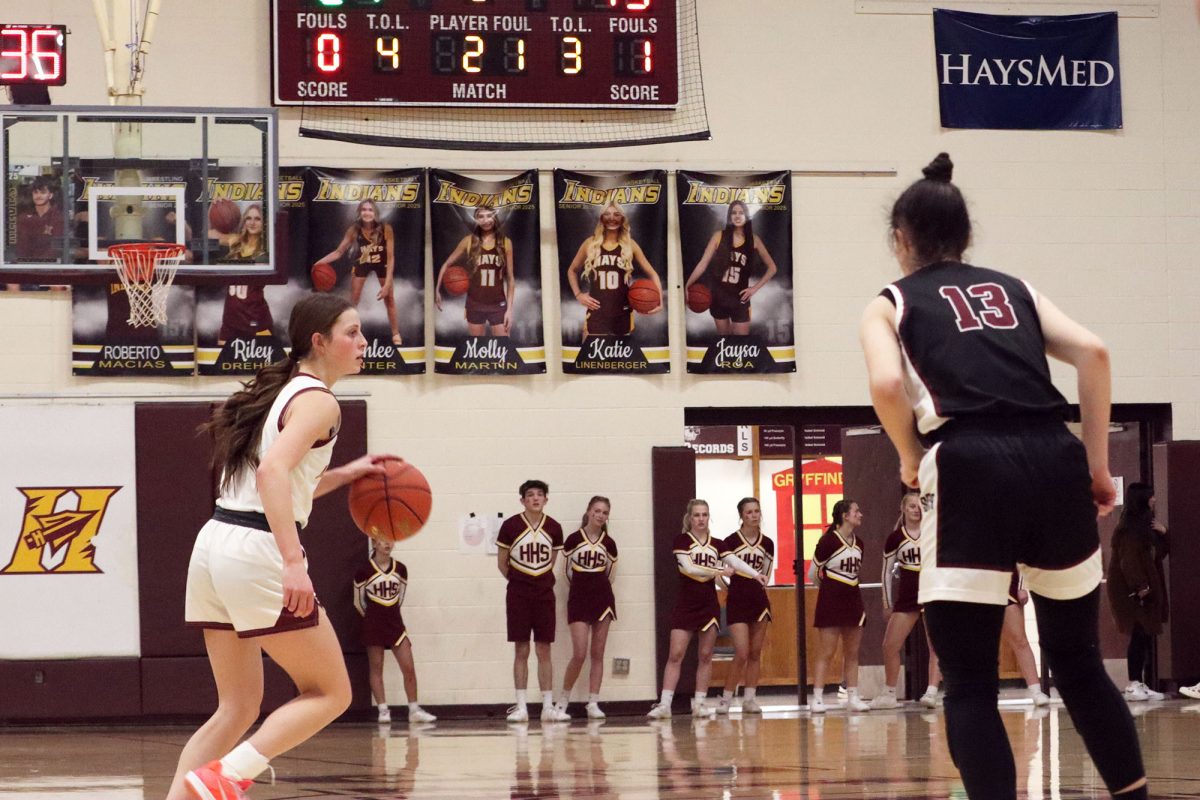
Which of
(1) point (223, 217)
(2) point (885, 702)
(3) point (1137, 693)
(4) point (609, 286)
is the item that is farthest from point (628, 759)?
(3) point (1137, 693)

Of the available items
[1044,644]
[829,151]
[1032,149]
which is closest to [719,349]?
[829,151]

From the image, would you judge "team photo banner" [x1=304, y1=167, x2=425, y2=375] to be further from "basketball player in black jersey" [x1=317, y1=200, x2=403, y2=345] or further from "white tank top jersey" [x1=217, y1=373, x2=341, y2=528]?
"white tank top jersey" [x1=217, y1=373, x2=341, y2=528]

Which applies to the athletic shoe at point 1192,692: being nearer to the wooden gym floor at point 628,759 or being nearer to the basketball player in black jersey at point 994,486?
the wooden gym floor at point 628,759

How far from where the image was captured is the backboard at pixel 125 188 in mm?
9555

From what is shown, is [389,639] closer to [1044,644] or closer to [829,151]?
[829,151]

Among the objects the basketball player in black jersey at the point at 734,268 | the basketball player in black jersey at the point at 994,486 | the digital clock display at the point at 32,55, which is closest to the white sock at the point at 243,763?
the basketball player in black jersey at the point at 994,486

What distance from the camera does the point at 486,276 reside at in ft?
44.5

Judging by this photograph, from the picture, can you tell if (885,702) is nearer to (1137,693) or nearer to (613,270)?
(1137,693)

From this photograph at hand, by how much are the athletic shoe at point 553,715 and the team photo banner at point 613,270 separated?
2.93 m

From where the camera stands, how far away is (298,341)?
4914 millimetres

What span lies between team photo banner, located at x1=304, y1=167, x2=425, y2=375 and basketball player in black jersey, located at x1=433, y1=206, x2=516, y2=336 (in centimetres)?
30

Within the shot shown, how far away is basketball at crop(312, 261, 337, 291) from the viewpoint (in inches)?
523

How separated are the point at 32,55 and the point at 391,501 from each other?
19.5 feet

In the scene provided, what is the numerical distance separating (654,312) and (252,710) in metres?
9.36
